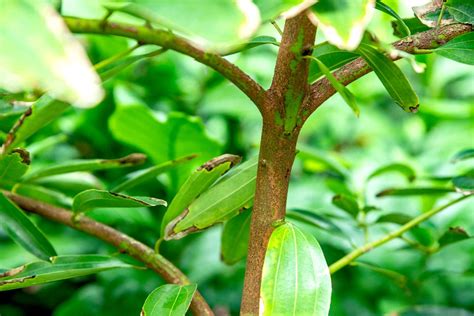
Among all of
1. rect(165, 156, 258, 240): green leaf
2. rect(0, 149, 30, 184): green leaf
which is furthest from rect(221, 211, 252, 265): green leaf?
rect(0, 149, 30, 184): green leaf

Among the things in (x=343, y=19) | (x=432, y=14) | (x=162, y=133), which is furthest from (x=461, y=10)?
(x=162, y=133)

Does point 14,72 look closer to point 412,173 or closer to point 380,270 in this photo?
point 380,270

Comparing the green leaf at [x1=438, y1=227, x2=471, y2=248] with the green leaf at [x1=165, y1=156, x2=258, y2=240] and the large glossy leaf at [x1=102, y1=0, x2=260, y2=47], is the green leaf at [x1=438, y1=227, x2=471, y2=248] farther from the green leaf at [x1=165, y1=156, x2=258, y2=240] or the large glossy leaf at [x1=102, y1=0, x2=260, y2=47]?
the large glossy leaf at [x1=102, y1=0, x2=260, y2=47]

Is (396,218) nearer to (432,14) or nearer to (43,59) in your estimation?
(432,14)

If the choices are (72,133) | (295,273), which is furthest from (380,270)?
(72,133)

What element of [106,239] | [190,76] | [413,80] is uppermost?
[413,80]

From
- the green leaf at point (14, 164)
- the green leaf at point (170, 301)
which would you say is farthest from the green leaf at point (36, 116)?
the green leaf at point (170, 301)
